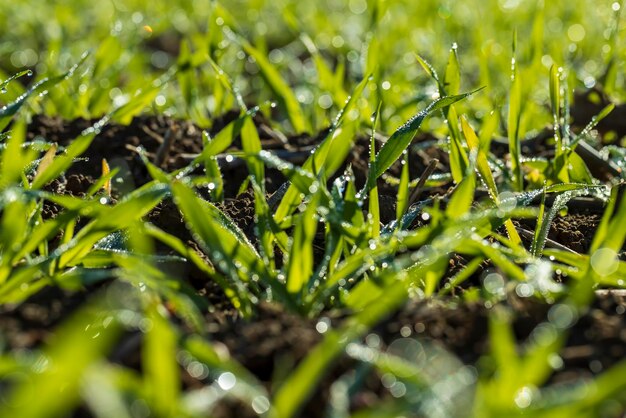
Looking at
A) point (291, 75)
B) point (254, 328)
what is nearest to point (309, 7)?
point (291, 75)

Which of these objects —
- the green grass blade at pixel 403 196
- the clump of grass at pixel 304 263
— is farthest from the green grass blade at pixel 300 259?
the green grass blade at pixel 403 196

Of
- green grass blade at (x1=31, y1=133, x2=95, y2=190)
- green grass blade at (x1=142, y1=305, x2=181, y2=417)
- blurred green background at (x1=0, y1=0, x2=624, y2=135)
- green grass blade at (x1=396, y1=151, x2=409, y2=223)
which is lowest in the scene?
blurred green background at (x1=0, y1=0, x2=624, y2=135)

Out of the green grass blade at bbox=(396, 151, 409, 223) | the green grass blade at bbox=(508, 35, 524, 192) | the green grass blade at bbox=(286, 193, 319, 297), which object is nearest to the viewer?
the green grass blade at bbox=(286, 193, 319, 297)

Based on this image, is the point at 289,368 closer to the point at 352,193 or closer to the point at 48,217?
the point at 352,193

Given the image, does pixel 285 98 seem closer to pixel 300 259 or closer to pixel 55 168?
pixel 55 168

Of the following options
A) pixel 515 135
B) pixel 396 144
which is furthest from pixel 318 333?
pixel 515 135

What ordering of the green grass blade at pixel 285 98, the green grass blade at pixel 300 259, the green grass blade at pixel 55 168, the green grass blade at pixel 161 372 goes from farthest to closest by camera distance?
the green grass blade at pixel 285 98, the green grass blade at pixel 55 168, the green grass blade at pixel 300 259, the green grass blade at pixel 161 372

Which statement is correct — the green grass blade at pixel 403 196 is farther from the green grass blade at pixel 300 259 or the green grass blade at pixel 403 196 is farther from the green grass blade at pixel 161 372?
the green grass blade at pixel 161 372

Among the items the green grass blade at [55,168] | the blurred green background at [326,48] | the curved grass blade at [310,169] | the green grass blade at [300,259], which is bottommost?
the blurred green background at [326,48]

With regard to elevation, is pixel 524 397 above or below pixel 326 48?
above

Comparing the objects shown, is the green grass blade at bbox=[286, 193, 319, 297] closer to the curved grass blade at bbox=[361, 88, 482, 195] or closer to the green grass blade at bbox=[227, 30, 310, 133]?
the curved grass blade at bbox=[361, 88, 482, 195]

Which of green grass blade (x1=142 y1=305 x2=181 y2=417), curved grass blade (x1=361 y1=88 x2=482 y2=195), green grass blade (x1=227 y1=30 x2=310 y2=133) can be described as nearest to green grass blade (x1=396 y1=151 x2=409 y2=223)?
curved grass blade (x1=361 y1=88 x2=482 y2=195)
